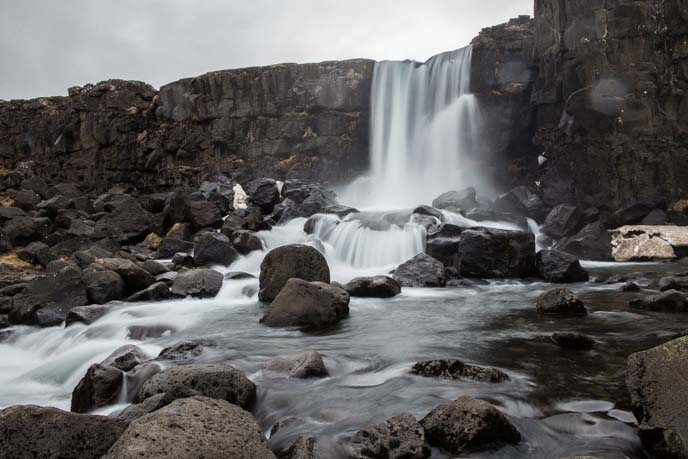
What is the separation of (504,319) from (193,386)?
5.53 metres

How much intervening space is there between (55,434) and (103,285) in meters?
7.71

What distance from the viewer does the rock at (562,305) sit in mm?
8359

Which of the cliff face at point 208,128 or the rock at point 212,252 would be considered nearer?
the rock at point 212,252

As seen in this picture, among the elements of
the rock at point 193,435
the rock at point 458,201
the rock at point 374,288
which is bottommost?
the rock at point 374,288

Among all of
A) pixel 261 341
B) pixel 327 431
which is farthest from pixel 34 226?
pixel 327 431

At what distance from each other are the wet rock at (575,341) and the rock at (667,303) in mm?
2546

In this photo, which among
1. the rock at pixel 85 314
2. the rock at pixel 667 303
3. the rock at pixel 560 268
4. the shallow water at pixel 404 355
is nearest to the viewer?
the shallow water at pixel 404 355

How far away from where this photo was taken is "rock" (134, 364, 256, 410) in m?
4.70

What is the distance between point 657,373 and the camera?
367cm

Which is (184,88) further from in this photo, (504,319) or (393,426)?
(393,426)

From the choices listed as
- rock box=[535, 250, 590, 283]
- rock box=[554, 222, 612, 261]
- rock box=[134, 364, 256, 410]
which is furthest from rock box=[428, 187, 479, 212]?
rock box=[134, 364, 256, 410]

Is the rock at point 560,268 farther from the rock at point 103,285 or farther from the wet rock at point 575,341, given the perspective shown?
the rock at point 103,285

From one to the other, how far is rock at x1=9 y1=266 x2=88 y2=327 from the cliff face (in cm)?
2113

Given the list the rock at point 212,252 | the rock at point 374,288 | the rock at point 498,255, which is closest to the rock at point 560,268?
the rock at point 498,255
